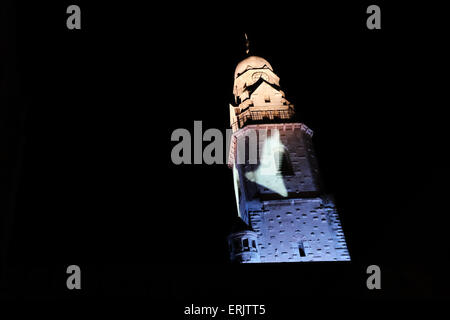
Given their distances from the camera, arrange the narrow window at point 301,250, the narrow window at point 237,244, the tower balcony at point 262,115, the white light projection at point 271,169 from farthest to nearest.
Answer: the tower balcony at point 262,115, the white light projection at point 271,169, the narrow window at point 301,250, the narrow window at point 237,244

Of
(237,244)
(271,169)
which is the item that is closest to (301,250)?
(237,244)

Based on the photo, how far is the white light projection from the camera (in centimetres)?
2231

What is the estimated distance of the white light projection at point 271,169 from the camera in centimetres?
2231

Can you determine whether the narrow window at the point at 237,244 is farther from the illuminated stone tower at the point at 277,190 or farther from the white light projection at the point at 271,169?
the white light projection at the point at 271,169

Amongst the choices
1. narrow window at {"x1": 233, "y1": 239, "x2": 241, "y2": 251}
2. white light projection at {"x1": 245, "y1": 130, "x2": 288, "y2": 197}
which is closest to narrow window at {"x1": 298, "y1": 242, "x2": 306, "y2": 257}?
white light projection at {"x1": 245, "y1": 130, "x2": 288, "y2": 197}

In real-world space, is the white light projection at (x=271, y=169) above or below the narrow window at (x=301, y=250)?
above

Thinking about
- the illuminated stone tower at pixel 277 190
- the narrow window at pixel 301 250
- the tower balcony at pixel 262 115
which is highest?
the tower balcony at pixel 262 115

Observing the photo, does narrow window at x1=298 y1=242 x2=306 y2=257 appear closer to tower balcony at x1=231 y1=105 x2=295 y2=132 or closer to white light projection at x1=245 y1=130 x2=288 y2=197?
white light projection at x1=245 y1=130 x2=288 y2=197

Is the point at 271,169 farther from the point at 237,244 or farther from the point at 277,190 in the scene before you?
the point at 237,244

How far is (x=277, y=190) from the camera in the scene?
22.1 m

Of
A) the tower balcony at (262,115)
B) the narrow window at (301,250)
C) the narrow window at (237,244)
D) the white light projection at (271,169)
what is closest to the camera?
the narrow window at (237,244)

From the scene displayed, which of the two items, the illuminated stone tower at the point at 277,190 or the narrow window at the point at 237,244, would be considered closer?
the narrow window at the point at 237,244

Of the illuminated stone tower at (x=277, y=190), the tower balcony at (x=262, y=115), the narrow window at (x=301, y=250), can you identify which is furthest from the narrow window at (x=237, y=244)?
the tower balcony at (x=262, y=115)
